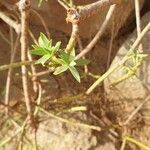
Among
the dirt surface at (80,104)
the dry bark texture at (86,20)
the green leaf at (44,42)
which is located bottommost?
the dirt surface at (80,104)

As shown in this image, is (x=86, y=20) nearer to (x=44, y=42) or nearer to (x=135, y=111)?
(x=135, y=111)

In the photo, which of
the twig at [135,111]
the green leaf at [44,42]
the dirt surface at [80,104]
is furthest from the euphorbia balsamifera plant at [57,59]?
the twig at [135,111]

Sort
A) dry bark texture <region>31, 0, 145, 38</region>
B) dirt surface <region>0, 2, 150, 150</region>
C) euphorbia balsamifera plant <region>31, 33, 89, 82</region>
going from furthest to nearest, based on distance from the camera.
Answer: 1. dry bark texture <region>31, 0, 145, 38</region>
2. dirt surface <region>0, 2, 150, 150</region>
3. euphorbia balsamifera plant <region>31, 33, 89, 82</region>

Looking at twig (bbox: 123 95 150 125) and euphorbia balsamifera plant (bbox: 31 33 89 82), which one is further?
twig (bbox: 123 95 150 125)

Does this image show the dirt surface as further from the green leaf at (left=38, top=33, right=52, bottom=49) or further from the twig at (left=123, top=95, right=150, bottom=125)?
the green leaf at (left=38, top=33, right=52, bottom=49)

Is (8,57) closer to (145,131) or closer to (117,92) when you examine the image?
(117,92)

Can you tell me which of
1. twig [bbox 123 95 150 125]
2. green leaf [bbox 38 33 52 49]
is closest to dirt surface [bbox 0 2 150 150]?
twig [bbox 123 95 150 125]

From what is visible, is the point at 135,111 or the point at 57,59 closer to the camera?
the point at 57,59

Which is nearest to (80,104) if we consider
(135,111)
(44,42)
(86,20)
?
(135,111)

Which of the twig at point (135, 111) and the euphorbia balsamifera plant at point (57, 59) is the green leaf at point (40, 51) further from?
the twig at point (135, 111)
